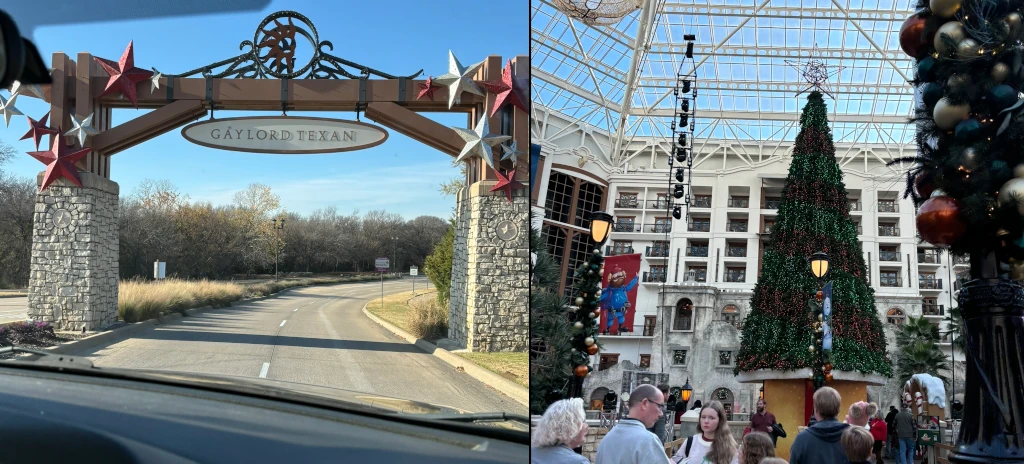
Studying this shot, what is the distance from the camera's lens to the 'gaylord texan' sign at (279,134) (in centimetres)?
168

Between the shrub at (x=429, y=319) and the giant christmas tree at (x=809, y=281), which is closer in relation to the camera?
the shrub at (x=429, y=319)

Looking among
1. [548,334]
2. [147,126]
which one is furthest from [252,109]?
[548,334]

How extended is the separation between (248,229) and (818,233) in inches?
713

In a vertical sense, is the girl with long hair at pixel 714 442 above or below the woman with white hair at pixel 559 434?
below

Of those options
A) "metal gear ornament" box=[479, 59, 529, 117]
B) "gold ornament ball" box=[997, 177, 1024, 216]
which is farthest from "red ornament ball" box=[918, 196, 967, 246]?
"metal gear ornament" box=[479, 59, 529, 117]

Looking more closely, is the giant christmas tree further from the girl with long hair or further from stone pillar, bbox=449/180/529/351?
stone pillar, bbox=449/180/529/351

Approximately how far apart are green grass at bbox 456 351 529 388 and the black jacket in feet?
6.39

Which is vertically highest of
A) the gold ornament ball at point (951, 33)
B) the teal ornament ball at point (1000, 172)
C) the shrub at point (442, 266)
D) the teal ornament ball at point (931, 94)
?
the gold ornament ball at point (951, 33)

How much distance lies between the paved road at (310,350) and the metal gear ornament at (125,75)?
479 mm

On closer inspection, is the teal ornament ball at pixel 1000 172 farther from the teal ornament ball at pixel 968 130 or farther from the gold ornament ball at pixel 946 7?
the gold ornament ball at pixel 946 7

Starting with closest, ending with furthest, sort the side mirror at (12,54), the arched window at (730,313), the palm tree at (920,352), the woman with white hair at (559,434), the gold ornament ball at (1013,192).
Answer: the side mirror at (12,54) → the woman with white hair at (559,434) → the gold ornament ball at (1013,192) → the palm tree at (920,352) → the arched window at (730,313)

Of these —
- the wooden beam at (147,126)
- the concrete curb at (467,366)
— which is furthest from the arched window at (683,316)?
the wooden beam at (147,126)

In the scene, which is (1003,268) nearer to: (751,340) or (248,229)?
(248,229)

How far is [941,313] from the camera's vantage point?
3791cm
